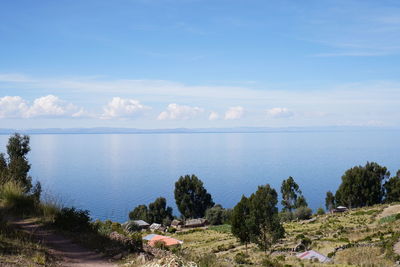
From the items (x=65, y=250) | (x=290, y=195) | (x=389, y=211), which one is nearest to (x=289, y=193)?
(x=290, y=195)

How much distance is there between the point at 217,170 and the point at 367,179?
99.6m

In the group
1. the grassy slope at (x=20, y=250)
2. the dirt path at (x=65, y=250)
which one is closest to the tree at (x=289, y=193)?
the dirt path at (x=65, y=250)

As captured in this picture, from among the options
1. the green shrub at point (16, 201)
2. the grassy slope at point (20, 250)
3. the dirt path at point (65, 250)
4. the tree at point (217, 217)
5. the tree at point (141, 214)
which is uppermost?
the green shrub at point (16, 201)

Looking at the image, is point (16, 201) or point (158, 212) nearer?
point (16, 201)

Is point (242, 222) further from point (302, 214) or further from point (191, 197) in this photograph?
point (191, 197)

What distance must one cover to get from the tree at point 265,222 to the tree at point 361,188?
5052 centimetres

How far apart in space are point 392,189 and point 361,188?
20.6 feet

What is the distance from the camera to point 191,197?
79.6 metres

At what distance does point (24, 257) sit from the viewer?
7.04m

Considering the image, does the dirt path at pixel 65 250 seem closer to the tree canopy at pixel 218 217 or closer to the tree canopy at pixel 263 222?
the tree canopy at pixel 263 222

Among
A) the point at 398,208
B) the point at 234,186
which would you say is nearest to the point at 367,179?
the point at 398,208

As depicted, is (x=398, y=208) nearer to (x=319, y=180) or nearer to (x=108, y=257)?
(x=108, y=257)

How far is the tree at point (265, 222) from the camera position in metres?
27.6


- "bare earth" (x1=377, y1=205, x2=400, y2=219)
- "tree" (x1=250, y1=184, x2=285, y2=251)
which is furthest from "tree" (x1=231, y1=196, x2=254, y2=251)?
"bare earth" (x1=377, y1=205, x2=400, y2=219)
